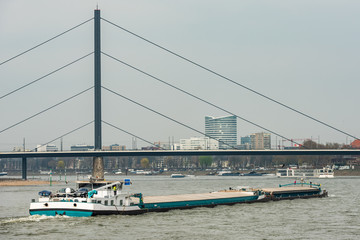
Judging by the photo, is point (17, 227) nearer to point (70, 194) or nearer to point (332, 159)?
point (70, 194)

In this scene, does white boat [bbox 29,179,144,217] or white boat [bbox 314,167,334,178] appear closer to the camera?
white boat [bbox 29,179,144,217]

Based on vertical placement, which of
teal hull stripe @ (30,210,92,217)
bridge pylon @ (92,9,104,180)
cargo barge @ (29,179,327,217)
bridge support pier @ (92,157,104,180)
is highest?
bridge pylon @ (92,9,104,180)

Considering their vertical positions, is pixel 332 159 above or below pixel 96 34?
below

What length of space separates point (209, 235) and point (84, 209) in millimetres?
9920

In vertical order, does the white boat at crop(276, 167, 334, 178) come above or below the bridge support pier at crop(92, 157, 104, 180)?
below

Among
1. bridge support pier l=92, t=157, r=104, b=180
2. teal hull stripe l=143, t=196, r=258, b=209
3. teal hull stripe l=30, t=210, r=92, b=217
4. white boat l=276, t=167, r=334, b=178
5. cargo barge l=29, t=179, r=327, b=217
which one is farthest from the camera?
white boat l=276, t=167, r=334, b=178

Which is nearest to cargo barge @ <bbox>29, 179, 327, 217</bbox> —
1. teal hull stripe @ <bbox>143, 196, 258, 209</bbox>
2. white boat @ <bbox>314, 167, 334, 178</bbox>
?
teal hull stripe @ <bbox>143, 196, 258, 209</bbox>

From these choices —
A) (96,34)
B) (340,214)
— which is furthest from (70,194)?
(96,34)

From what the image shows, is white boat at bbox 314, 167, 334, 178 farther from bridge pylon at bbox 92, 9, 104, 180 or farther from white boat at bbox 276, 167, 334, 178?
bridge pylon at bbox 92, 9, 104, 180

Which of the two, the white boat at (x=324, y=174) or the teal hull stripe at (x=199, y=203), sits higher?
the white boat at (x=324, y=174)

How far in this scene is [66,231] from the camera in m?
36.9

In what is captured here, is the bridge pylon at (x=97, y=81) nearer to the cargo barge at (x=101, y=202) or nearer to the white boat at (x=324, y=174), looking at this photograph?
the white boat at (x=324, y=174)

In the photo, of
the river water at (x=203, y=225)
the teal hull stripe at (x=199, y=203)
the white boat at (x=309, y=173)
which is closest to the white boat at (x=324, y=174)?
the white boat at (x=309, y=173)

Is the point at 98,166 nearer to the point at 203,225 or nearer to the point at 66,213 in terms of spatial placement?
the point at 66,213
